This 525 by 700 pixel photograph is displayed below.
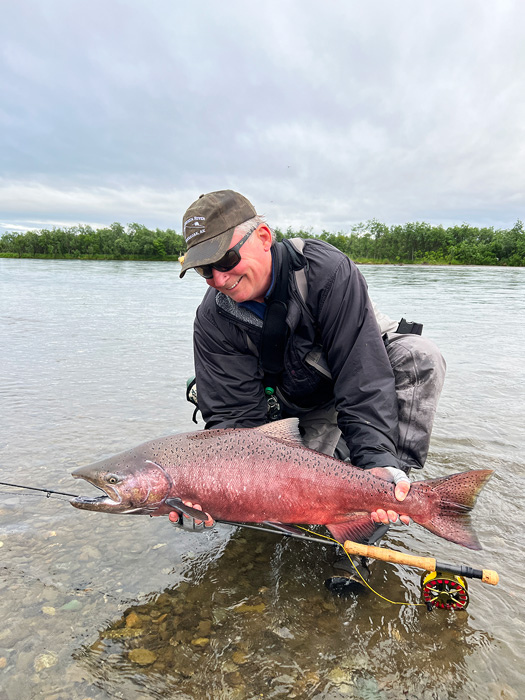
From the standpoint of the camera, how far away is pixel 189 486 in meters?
2.64

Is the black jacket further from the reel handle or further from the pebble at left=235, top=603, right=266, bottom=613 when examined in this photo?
the pebble at left=235, top=603, right=266, bottom=613

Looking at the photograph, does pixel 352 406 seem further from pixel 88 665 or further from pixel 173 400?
pixel 173 400

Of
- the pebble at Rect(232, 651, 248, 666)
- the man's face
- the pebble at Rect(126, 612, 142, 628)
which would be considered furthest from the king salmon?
the man's face

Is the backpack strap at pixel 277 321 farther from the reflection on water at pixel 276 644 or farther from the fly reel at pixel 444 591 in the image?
the fly reel at pixel 444 591

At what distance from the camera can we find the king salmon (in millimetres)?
2510

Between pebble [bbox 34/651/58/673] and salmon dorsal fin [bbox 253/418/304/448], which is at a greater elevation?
salmon dorsal fin [bbox 253/418/304/448]

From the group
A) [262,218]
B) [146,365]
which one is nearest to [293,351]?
[262,218]

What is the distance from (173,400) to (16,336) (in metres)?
5.96

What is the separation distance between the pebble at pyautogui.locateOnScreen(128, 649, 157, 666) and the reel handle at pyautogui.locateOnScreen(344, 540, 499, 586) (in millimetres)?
1082

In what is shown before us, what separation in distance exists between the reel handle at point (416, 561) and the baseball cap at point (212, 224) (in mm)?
1733

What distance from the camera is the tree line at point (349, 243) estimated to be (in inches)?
4063

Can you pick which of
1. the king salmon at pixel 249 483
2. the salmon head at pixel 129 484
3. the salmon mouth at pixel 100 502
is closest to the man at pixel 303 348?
the king salmon at pixel 249 483

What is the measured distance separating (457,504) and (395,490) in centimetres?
30

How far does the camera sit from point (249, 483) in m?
2.58
